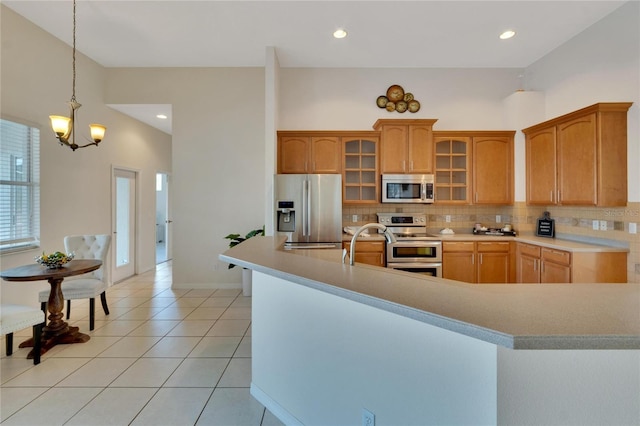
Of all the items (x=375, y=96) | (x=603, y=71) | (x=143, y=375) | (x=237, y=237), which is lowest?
(x=143, y=375)

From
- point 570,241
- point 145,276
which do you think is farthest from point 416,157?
point 145,276

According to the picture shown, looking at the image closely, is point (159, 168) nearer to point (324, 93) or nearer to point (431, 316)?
point (324, 93)

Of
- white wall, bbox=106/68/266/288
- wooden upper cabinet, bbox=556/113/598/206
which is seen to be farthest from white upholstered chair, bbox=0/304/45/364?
wooden upper cabinet, bbox=556/113/598/206

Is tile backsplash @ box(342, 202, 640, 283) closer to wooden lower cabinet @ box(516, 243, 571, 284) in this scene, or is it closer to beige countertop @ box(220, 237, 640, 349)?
wooden lower cabinet @ box(516, 243, 571, 284)

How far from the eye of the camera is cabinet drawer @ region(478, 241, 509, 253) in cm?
412

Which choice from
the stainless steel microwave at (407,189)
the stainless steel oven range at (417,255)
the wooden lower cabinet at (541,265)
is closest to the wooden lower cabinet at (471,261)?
the stainless steel oven range at (417,255)

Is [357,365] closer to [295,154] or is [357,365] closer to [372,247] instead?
[372,247]

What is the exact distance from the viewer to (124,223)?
17.7 ft

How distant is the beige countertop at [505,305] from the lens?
0.83 metres

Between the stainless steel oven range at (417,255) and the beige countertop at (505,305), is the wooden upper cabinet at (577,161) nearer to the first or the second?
the stainless steel oven range at (417,255)

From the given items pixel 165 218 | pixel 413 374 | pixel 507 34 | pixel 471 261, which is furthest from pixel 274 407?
pixel 165 218

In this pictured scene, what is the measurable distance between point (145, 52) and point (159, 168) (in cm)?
272

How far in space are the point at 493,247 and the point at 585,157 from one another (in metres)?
1.46

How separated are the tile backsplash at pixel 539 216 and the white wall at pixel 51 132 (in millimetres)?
3869
